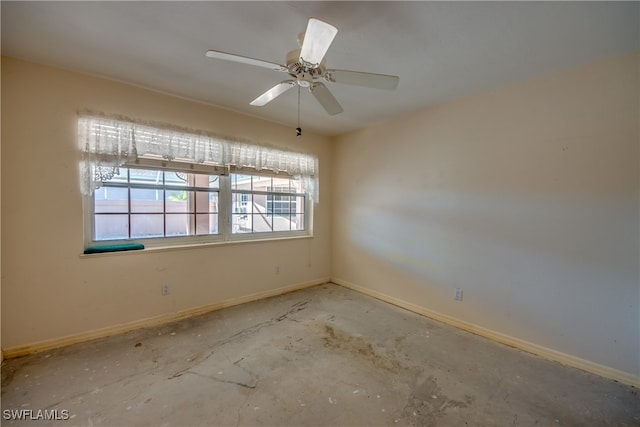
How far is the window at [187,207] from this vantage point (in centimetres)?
256

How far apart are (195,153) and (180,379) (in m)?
2.11

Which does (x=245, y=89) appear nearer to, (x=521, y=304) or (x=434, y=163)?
(x=434, y=163)

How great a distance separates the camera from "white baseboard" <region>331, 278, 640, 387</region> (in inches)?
76.9

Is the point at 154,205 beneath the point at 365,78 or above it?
beneath

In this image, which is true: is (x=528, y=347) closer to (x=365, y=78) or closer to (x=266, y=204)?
(x=365, y=78)

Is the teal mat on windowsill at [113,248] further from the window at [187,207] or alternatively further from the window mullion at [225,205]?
the window mullion at [225,205]

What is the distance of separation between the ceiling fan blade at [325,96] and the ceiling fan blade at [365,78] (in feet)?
0.40

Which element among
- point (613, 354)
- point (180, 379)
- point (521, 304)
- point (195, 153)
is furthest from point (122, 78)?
point (613, 354)

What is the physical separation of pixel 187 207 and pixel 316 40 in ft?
7.80

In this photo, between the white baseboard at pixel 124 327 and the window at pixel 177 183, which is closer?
the white baseboard at pixel 124 327

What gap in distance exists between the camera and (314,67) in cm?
160

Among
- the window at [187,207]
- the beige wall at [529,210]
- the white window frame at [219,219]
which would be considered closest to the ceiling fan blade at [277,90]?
the white window frame at [219,219]

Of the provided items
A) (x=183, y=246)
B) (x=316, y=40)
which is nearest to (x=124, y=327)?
(x=183, y=246)

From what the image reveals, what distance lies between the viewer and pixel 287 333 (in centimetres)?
258
